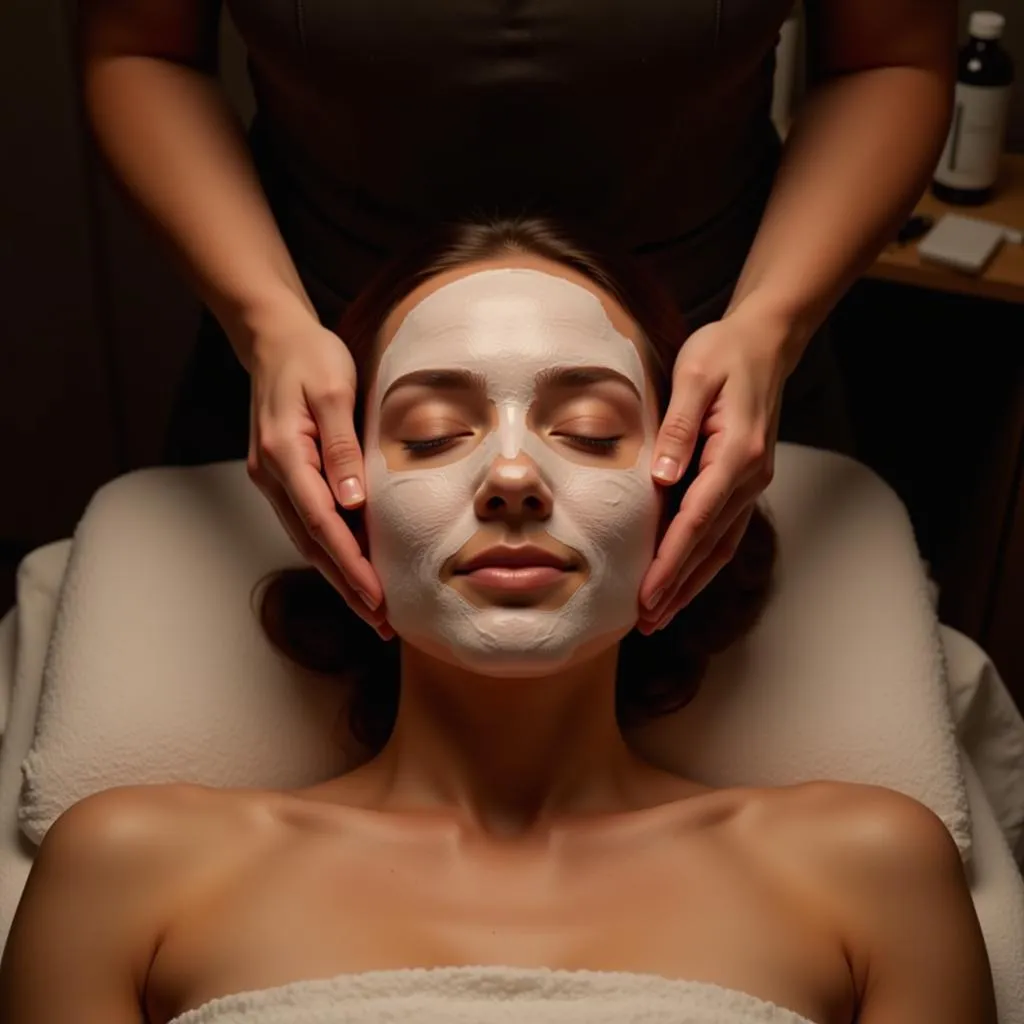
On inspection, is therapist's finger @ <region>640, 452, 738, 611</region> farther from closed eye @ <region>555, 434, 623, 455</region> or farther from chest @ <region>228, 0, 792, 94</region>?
chest @ <region>228, 0, 792, 94</region>

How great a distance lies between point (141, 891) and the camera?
3.27 feet

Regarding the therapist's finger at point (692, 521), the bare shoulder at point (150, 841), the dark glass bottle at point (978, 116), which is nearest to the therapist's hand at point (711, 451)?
the therapist's finger at point (692, 521)

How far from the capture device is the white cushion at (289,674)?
1.19 metres

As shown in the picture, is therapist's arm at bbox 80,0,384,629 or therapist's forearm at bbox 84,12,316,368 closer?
therapist's arm at bbox 80,0,384,629

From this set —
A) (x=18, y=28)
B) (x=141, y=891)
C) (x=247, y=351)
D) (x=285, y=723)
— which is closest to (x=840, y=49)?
(x=247, y=351)

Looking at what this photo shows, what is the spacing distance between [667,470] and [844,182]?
34 cm

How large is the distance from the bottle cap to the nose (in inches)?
38.8

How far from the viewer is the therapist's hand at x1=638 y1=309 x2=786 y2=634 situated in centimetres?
99

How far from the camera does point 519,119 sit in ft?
3.72

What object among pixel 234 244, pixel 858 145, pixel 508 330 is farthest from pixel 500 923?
pixel 858 145

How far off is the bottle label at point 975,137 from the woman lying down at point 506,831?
2.41 feet

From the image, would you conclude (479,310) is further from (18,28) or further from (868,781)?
(18,28)

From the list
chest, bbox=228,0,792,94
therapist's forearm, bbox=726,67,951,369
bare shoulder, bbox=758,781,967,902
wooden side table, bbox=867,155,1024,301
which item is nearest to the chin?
bare shoulder, bbox=758,781,967,902

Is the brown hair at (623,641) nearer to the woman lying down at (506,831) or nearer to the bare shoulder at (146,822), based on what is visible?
the woman lying down at (506,831)
